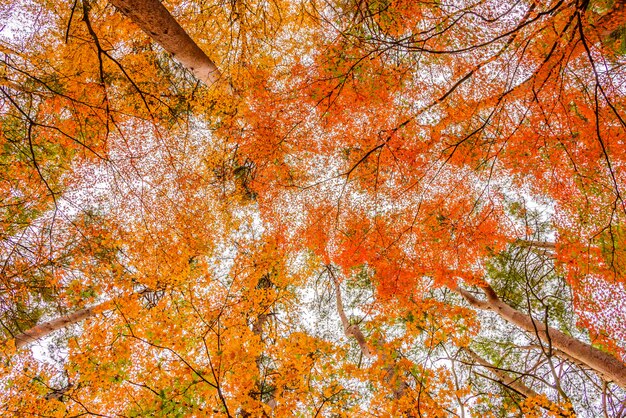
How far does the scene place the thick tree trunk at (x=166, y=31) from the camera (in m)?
3.76

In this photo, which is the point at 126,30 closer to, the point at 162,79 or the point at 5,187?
the point at 162,79

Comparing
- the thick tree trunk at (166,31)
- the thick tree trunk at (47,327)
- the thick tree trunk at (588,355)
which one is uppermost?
the thick tree trunk at (166,31)

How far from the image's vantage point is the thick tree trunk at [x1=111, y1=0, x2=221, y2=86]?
3763 mm

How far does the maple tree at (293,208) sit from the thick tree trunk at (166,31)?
4cm

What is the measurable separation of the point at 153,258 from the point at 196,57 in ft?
14.8

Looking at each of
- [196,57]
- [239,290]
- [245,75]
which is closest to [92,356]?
[239,290]

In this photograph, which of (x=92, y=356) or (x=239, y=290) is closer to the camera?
(x=92, y=356)

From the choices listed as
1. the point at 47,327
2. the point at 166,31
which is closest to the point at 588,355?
the point at 166,31

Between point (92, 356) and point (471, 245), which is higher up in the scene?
point (471, 245)

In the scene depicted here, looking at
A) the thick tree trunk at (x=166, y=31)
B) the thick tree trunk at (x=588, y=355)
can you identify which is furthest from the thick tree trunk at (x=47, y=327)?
the thick tree trunk at (x=588, y=355)

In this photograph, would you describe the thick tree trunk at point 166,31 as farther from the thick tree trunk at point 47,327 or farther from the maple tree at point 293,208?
the thick tree trunk at point 47,327

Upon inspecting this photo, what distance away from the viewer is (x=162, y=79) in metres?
8.51

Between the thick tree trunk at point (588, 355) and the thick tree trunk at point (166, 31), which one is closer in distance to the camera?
the thick tree trunk at point (166, 31)

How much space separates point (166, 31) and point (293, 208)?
5.03 meters
